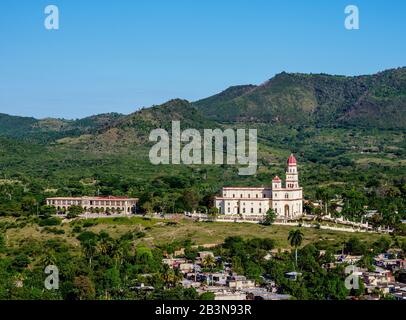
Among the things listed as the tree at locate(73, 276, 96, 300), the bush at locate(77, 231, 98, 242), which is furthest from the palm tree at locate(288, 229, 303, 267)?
the tree at locate(73, 276, 96, 300)

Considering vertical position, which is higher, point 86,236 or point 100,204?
point 100,204

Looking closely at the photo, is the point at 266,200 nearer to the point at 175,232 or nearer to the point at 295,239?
the point at 175,232

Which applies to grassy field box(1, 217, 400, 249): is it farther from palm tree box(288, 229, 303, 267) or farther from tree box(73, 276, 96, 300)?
tree box(73, 276, 96, 300)

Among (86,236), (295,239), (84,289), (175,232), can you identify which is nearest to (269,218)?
(175,232)

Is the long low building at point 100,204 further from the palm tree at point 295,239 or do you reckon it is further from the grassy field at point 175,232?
the palm tree at point 295,239

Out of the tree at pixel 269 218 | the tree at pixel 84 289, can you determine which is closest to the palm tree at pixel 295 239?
the tree at pixel 269 218
